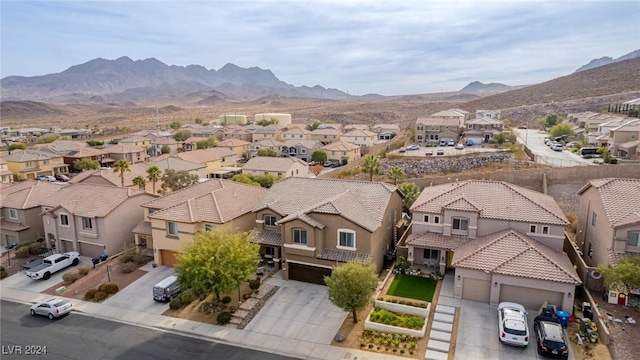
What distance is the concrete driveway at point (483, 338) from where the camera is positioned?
74.2ft

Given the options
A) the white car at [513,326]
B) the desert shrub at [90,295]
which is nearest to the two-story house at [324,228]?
the white car at [513,326]

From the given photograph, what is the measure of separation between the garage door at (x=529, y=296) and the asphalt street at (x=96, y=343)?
1545 cm

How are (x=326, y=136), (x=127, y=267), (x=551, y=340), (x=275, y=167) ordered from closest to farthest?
1. (x=551, y=340)
2. (x=127, y=267)
3. (x=275, y=167)
4. (x=326, y=136)

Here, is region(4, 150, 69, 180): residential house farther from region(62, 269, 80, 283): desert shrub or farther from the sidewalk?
the sidewalk

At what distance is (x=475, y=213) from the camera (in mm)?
31781

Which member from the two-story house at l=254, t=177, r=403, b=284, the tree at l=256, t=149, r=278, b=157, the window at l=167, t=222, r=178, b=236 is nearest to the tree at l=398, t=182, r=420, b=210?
the two-story house at l=254, t=177, r=403, b=284

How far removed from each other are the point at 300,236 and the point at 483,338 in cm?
1450

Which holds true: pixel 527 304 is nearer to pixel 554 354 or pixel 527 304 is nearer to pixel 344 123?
pixel 554 354

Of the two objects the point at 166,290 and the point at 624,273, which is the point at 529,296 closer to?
the point at 624,273

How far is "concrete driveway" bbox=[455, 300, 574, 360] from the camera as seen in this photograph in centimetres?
2261

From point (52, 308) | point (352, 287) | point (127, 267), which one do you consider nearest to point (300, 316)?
point (352, 287)

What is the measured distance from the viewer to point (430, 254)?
110 ft

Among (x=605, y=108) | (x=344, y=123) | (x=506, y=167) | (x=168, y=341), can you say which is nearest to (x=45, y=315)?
(x=168, y=341)

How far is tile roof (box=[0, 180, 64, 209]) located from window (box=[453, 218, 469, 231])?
41.7 m
